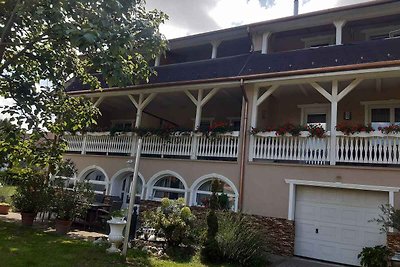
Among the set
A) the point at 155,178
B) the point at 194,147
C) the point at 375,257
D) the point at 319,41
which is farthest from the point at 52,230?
the point at 319,41

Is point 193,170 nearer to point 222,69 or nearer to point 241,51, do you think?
point 222,69

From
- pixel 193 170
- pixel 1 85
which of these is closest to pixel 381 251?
pixel 193 170

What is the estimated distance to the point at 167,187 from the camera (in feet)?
42.2

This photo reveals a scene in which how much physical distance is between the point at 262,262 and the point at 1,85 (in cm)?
885

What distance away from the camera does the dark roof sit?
10445mm

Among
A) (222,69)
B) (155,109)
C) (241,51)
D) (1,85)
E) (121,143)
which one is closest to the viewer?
(1,85)

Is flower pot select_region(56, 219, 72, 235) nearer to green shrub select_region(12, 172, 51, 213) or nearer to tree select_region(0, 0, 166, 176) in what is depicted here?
green shrub select_region(12, 172, 51, 213)

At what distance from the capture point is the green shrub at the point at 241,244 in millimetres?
8414


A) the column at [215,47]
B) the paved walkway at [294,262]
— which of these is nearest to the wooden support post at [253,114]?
the paved walkway at [294,262]

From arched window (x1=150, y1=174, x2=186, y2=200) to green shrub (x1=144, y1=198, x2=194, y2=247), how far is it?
3218 millimetres

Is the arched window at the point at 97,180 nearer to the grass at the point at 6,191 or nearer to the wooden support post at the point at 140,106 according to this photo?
the wooden support post at the point at 140,106

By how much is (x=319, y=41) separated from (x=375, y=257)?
8508 mm

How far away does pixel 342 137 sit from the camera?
9.86 m

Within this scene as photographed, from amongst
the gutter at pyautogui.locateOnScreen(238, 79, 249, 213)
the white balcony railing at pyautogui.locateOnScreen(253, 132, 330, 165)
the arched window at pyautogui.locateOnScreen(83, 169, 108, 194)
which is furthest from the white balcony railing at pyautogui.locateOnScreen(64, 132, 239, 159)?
the arched window at pyautogui.locateOnScreen(83, 169, 108, 194)
